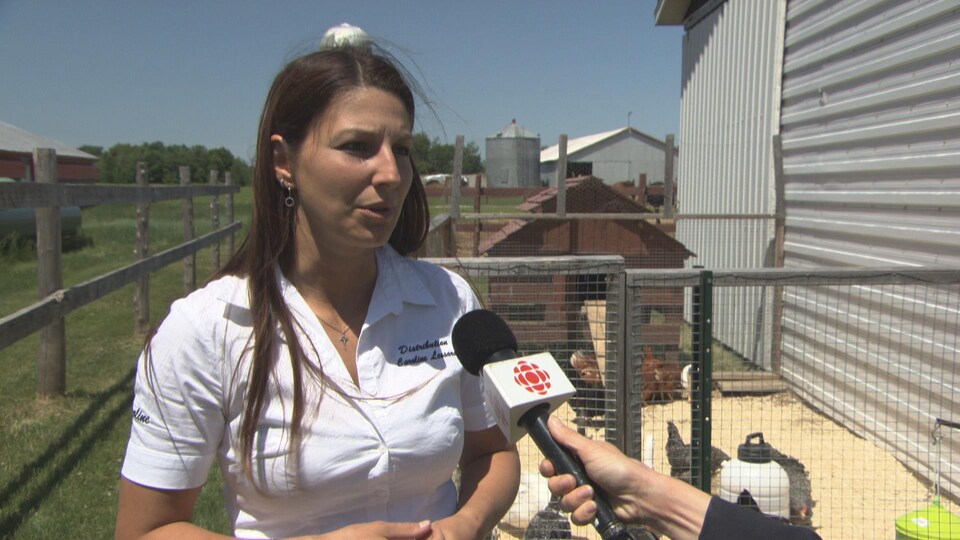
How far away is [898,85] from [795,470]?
3.09m

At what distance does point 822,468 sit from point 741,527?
4.55 metres

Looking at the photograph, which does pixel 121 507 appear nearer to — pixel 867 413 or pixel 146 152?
pixel 867 413

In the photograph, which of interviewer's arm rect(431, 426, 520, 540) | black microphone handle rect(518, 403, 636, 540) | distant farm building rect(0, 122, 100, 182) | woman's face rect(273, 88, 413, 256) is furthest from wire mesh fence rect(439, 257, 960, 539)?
distant farm building rect(0, 122, 100, 182)

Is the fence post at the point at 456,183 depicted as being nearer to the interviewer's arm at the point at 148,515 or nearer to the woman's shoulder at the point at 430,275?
the woman's shoulder at the point at 430,275

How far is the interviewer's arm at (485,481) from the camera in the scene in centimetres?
184

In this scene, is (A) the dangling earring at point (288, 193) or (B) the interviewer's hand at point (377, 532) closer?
(B) the interviewer's hand at point (377, 532)

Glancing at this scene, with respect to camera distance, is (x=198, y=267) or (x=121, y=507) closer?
(x=121, y=507)

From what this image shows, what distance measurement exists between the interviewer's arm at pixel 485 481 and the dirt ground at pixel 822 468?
2244 millimetres

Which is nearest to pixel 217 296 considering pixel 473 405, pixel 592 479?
pixel 473 405

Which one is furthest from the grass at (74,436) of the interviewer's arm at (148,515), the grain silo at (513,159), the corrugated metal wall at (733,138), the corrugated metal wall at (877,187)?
the grain silo at (513,159)

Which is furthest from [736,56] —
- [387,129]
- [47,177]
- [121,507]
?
[121,507]

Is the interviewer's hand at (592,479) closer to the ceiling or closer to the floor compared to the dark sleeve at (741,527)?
closer to the ceiling

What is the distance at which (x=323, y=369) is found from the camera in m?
1.75

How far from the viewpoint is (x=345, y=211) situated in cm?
179
